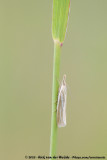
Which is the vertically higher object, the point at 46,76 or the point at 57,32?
the point at 57,32

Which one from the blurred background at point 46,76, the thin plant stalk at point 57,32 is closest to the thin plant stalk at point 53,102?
the thin plant stalk at point 57,32

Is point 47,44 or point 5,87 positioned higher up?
point 47,44

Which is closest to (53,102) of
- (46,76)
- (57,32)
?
(57,32)

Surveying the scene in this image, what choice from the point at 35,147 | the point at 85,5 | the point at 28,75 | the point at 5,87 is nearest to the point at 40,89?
the point at 28,75

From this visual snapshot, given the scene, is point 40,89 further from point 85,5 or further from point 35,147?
point 85,5

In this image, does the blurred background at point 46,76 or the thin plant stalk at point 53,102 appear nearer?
the thin plant stalk at point 53,102

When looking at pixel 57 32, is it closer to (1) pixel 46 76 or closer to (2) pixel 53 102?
(2) pixel 53 102

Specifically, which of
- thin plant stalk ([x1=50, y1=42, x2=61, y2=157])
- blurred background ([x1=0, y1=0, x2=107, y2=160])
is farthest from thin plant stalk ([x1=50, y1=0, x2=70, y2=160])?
blurred background ([x1=0, y1=0, x2=107, y2=160])

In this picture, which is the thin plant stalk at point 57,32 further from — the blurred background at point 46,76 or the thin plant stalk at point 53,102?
the blurred background at point 46,76
